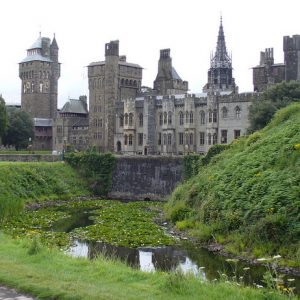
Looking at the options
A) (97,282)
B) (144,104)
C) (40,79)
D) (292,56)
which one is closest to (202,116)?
(144,104)

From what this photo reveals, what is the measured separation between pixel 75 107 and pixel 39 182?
56786 millimetres

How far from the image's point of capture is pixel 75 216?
123 ft

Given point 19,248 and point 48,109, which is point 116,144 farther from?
point 19,248

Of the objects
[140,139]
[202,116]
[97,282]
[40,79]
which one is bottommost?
[97,282]

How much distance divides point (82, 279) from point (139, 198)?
3819 cm

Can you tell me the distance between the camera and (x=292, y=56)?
3135 inches

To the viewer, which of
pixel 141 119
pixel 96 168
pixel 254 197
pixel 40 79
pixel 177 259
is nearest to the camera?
pixel 177 259

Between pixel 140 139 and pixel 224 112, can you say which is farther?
pixel 140 139

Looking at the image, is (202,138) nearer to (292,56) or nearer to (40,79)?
(292,56)

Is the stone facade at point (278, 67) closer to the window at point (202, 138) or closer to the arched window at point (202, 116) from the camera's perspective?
the arched window at point (202, 116)

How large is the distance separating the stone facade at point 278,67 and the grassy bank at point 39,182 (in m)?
32.1

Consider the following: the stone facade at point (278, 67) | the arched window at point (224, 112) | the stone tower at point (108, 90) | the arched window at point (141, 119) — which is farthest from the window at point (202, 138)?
the stone tower at point (108, 90)

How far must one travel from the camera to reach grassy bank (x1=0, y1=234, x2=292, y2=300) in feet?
39.8

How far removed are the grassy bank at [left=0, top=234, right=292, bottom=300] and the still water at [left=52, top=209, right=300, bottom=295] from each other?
3.64m
